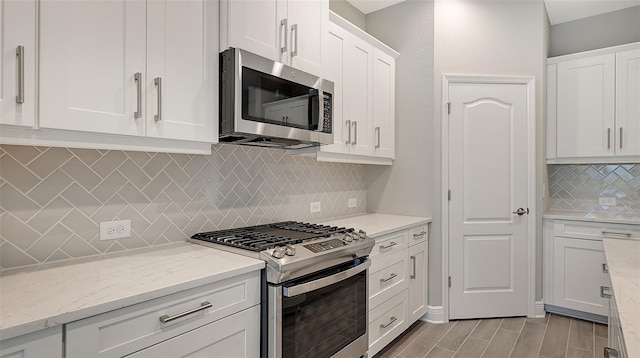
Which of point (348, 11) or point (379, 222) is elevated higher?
point (348, 11)

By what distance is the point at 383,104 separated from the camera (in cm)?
323

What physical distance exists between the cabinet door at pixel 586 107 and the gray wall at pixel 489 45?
372 mm

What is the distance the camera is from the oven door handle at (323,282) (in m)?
1.61

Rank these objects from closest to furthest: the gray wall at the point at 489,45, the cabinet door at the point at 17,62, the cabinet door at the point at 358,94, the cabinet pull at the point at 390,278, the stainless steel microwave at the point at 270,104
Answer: the cabinet door at the point at 17,62 → the stainless steel microwave at the point at 270,104 → the cabinet pull at the point at 390,278 → the cabinet door at the point at 358,94 → the gray wall at the point at 489,45

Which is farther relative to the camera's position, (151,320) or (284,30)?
(284,30)

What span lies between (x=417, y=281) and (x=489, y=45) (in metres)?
→ 2.28

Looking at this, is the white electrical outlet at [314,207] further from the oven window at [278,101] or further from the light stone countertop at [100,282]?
the light stone countertop at [100,282]

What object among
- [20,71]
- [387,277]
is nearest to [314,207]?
[387,277]

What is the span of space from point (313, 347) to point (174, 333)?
775 mm

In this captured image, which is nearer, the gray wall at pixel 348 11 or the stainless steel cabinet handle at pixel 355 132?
the stainless steel cabinet handle at pixel 355 132

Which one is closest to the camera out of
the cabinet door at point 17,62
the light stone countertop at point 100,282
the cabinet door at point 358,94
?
the light stone countertop at point 100,282

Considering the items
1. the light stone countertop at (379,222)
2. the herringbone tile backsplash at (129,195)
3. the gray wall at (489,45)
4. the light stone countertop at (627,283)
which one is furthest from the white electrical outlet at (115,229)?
the gray wall at (489,45)

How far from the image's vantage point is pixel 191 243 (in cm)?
194

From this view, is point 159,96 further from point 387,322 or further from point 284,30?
point 387,322
